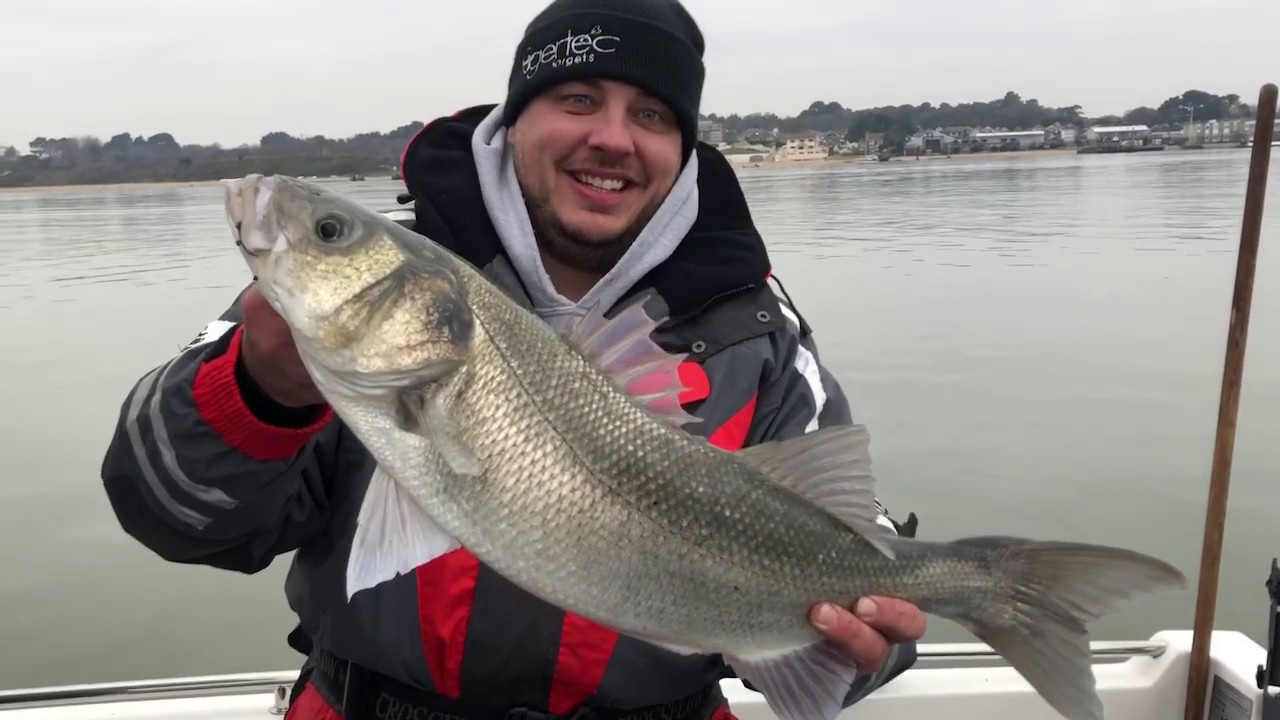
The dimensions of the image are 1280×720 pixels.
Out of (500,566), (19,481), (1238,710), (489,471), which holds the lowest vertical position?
(19,481)

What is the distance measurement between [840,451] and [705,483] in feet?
1.13

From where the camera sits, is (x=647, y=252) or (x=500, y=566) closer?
(x=500, y=566)

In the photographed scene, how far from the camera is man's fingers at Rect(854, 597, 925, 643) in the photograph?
87.0 inches

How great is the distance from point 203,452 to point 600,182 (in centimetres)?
145

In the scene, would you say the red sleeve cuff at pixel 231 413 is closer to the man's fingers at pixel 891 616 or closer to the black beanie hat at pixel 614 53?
the man's fingers at pixel 891 616

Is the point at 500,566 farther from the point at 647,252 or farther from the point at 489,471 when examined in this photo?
the point at 647,252

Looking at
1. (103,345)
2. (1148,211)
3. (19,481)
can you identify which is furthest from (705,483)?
(1148,211)

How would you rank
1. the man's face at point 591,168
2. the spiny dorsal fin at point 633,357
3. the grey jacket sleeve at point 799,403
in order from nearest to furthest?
the spiny dorsal fin at point 633,357
the grey jacket sleeve at point 799,403
the man's face at point 591,168

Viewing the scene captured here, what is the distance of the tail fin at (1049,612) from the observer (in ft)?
7.54

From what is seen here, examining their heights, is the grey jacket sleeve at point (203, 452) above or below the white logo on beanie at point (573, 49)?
below

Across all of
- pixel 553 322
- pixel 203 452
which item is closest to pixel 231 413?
pixel 203 452

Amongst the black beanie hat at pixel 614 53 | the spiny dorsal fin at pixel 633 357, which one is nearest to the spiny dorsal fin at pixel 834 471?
the spiny dorsal fin at pixel 633 357

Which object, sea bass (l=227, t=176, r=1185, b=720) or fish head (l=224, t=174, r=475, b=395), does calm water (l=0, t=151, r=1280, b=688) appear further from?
fish head (l=224, t=174, r=475, b=395)

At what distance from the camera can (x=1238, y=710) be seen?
3557 millimetres
